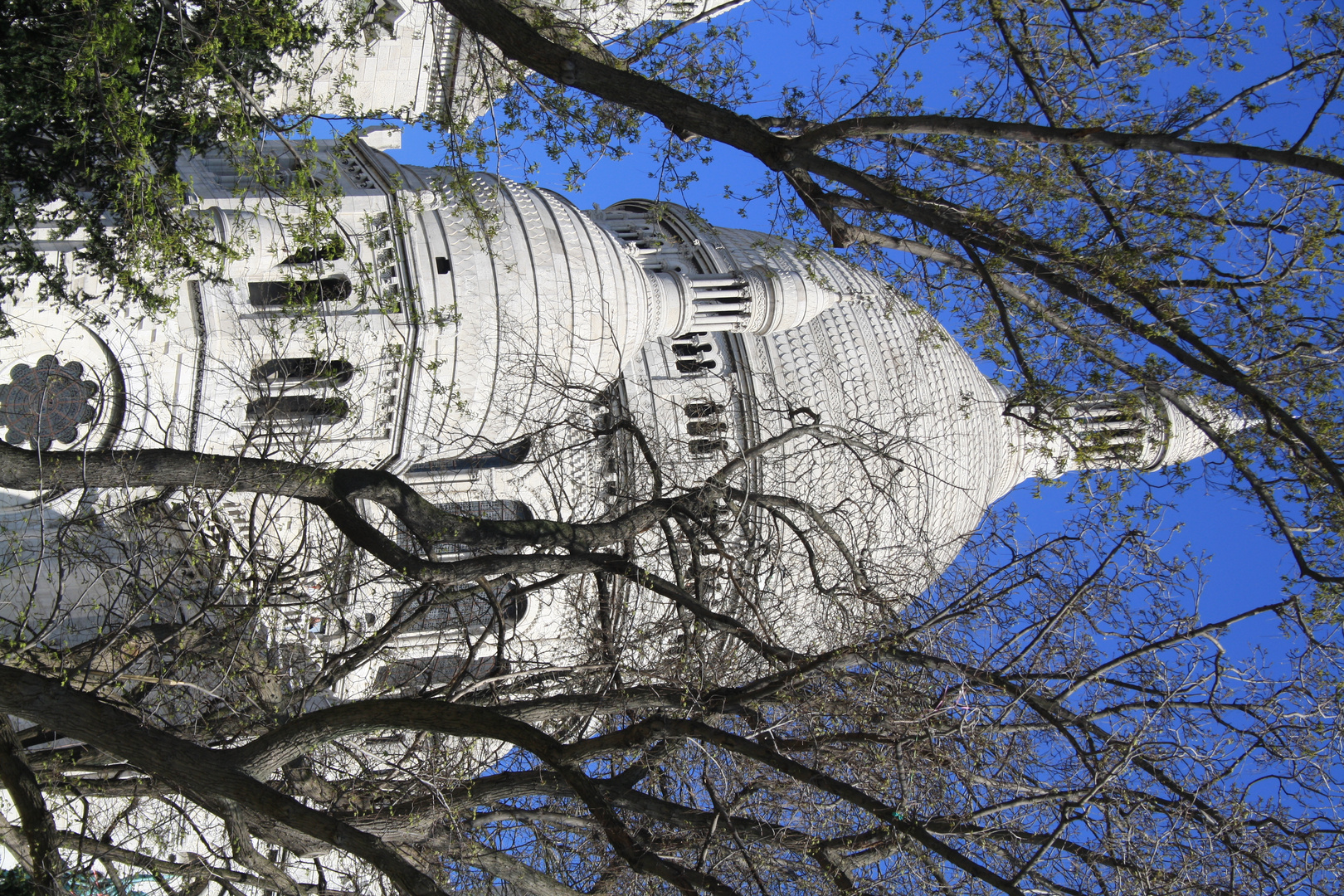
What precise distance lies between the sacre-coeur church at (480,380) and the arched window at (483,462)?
5 cm

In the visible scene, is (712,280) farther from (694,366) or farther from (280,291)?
(280,291)

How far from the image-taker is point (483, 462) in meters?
19.2

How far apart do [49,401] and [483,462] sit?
7.30 meters

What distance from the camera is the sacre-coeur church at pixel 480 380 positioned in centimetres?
1213

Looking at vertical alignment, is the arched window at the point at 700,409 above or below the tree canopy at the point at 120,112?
above

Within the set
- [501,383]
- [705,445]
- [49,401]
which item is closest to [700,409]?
[705,445]

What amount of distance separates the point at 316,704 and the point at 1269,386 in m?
17.9

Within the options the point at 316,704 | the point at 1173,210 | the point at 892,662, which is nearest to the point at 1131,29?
the point at 1173,210

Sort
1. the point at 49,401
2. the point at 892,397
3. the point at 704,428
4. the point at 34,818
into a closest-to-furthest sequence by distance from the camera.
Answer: the point at 34,818 → the point at 49,401 → the point at 704,428 → the point at 892,397

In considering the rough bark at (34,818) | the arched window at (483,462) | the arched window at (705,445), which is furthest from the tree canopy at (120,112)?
the arched window at (705,445)

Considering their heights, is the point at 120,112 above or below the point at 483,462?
below

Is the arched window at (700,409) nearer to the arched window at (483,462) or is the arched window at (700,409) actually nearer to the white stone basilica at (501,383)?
the white stone basilica at (501,383)

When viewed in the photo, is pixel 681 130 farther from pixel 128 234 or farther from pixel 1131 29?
pixel 128 234

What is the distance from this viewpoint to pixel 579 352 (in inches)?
744
